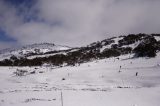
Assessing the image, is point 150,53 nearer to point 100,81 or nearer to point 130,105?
point 100,81

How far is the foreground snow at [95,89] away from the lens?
24.6m

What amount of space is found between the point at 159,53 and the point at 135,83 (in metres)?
22.2

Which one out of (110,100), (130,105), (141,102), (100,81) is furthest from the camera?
(100,81)

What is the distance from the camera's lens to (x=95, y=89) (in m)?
33.3

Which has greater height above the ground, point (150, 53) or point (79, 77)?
point (150, 53)

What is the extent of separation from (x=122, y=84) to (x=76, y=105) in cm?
1576

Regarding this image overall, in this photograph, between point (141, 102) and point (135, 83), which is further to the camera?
point (135, 83)

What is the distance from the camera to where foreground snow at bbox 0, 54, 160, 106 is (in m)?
24.6

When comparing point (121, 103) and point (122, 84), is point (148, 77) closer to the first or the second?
point (122, 84)

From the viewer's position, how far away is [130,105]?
72.2ft

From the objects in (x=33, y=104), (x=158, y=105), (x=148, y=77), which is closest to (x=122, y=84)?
(x=148, y=77)

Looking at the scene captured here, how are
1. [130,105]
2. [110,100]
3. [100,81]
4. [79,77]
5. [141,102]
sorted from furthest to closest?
[79,77], [100,81], [110,100], [141,102], [130,105]

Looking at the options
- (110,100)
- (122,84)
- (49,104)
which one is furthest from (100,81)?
(49,104)

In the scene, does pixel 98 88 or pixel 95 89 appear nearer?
pixel 95 89
